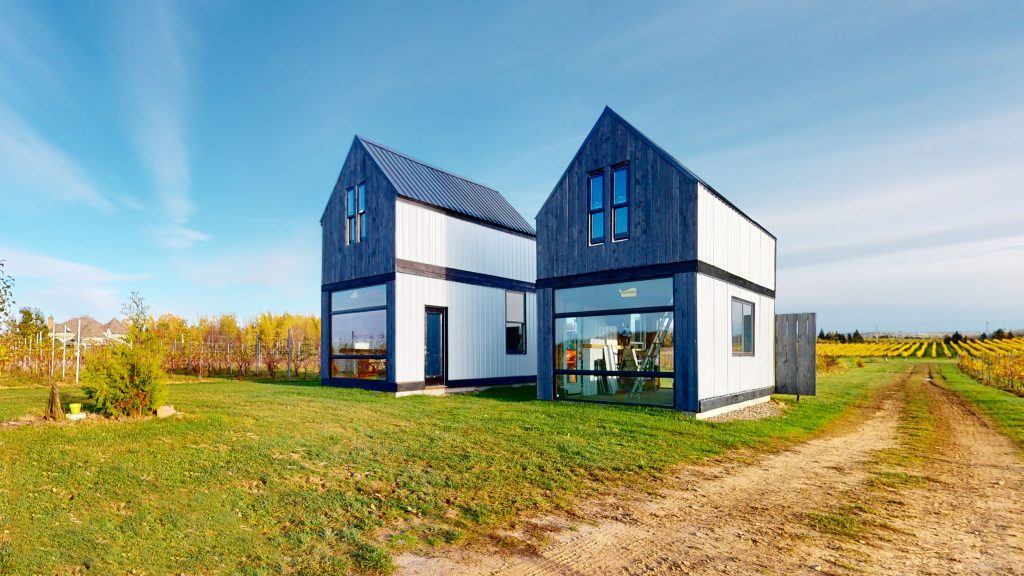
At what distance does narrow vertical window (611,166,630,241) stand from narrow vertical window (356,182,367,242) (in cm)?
757

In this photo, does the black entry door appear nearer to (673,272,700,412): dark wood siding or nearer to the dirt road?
(673,272,700,412): dark wood siding

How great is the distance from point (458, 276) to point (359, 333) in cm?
335

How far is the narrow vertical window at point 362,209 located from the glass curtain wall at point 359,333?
1630mm

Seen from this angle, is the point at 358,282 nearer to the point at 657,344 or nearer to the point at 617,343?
the point at 617,343

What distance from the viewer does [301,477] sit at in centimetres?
606

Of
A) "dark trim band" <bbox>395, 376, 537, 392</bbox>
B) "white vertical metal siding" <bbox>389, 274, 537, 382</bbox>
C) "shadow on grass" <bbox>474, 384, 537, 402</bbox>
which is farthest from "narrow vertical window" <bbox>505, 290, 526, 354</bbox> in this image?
"shadow on grass" <bbox>474, 384, 537, 402</bbox>

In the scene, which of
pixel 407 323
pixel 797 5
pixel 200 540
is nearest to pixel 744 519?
pixel 200 540

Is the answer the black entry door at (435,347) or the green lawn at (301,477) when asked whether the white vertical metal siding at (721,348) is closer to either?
the green lawn at (301,477)

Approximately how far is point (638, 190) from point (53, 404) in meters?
11.1

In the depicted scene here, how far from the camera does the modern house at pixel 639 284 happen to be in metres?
11.1

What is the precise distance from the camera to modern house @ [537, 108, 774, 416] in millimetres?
11055

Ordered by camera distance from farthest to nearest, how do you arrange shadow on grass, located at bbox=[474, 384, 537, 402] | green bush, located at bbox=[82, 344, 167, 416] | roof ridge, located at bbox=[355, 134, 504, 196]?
roof ridge, located at bbox=[355, 134, 504, 196]
shadow on grass, located at bbox=[474, 384, 537, 402]
green bush, located at bbox=[82, 344, 167, 416]

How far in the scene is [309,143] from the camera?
53.8 feet

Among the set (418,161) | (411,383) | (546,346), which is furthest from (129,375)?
(418,161)
